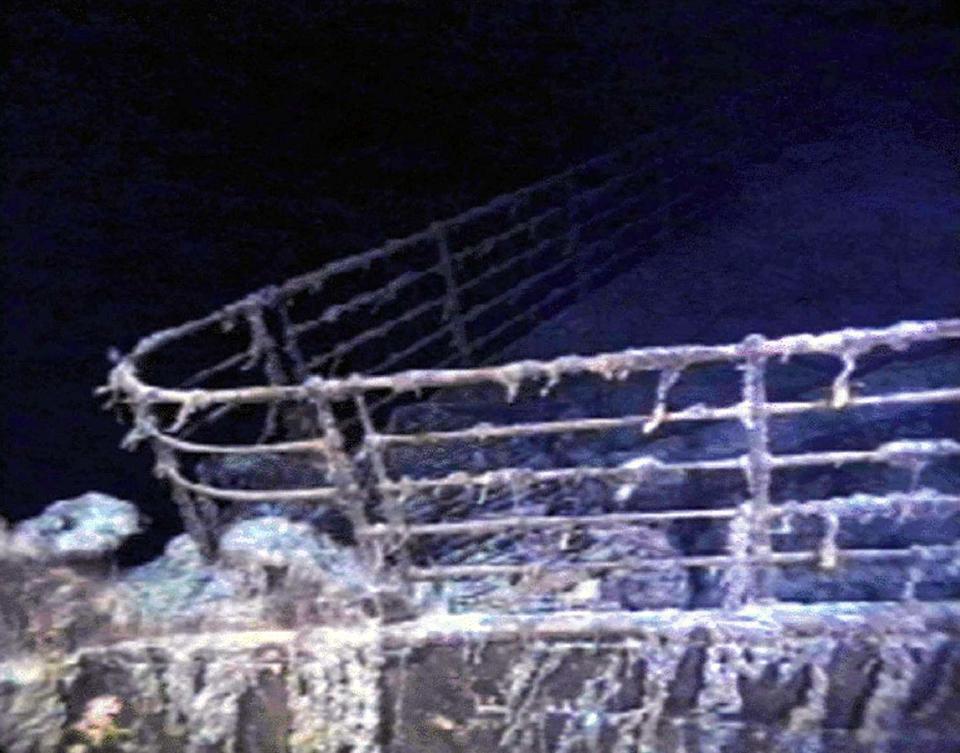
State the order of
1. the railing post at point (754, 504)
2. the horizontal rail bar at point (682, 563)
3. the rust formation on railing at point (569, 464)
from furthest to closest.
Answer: the horizontal rail bar at point (682, 563)
the rust formation on railing at point (569, 464)
the railing post at point (754, 504)

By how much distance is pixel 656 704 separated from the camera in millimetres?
3553

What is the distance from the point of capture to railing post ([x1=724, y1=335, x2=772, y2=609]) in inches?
119

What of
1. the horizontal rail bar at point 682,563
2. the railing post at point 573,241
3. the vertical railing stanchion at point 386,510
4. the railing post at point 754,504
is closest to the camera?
the railing post at point 754,504

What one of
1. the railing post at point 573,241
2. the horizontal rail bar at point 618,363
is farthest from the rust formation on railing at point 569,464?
the railing post at point 573,241

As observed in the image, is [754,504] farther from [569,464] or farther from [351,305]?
[351,305]

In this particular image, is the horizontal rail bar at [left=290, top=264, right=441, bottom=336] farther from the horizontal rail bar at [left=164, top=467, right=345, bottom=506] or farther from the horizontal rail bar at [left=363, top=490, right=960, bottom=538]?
the horizontal rail bar at [left=363, top=490, right=960, bottom=538]

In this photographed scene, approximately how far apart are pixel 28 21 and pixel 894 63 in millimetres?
24702

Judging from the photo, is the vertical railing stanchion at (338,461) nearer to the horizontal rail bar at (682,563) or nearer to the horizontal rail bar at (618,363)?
the horizontal rail bar at (618,363)

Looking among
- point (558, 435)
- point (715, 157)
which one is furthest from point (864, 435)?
point (715, 157)

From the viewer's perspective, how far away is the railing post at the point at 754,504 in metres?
3.03

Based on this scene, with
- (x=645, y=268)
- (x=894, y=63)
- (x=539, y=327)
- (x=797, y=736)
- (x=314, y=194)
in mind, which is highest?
(x=894, y=63)

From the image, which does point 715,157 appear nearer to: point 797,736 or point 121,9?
point 797,736

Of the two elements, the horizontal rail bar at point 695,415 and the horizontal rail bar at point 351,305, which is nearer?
the horizontal rail bar at point 695,415

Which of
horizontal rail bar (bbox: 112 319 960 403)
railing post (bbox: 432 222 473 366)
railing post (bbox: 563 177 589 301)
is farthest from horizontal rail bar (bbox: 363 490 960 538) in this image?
railing post (bbox: 563 177 589 301)
